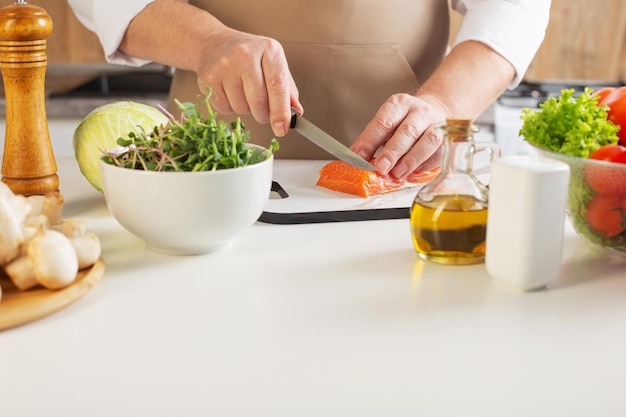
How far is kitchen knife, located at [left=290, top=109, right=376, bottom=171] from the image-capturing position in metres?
1.14

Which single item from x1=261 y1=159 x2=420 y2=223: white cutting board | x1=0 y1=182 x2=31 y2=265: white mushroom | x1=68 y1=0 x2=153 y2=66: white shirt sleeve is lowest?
x1=261 y1=159 x2=420 y2=223: white cutting board

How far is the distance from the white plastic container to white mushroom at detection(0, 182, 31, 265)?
0.51m

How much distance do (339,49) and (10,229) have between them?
0.97 m

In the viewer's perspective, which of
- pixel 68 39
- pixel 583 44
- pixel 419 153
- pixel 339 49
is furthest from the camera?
pixel 583 44

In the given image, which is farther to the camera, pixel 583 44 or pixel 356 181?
pixel 583 44

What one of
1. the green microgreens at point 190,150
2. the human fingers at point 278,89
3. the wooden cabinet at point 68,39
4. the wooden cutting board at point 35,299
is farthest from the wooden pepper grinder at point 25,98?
the wooden cabinet at point 68,39

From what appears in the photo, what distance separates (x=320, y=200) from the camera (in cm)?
117

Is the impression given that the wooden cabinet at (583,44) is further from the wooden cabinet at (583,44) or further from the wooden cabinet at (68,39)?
the wooden cabinet at (68,39)

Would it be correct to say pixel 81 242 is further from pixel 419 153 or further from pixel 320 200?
pixel 419 153

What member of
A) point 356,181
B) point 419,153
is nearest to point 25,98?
point 356,181

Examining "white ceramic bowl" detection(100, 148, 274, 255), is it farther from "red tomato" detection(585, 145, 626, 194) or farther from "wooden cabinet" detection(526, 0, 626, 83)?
"wooden cabinet" detection(526, 0, 626, 83)

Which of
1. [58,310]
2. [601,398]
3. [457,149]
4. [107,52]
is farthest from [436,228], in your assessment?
[107,52]

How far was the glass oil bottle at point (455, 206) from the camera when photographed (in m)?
0.88

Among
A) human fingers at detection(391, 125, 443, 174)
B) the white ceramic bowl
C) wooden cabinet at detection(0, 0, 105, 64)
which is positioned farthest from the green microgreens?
wooden cabinet at detection(0, 0, 105, 64)
